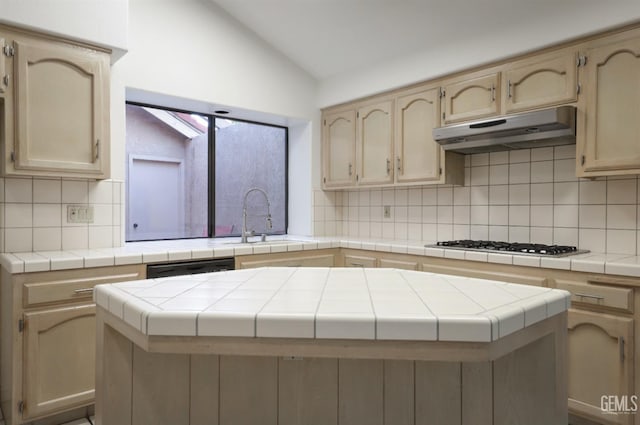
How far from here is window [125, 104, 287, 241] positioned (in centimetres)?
327

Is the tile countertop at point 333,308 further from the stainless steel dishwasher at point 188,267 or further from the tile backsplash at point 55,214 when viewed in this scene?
the tile backsplash at point 55,214

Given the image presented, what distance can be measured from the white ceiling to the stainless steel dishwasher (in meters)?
1.87

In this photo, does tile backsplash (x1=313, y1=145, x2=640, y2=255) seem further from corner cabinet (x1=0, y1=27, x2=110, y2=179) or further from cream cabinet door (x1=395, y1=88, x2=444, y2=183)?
corner cabinet (x1=0, y1=27, x2=110, y2=179)

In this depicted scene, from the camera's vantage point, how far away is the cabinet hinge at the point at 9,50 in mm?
2143

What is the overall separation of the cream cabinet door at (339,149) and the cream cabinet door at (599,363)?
6.87 feet

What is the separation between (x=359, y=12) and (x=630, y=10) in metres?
1.59

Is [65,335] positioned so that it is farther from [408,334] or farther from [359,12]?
[359,12]

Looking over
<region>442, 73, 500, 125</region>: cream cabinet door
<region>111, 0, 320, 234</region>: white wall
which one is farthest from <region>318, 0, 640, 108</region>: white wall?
<region>111, 0, 320, 234</region>: white wall

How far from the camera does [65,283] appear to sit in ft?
6.98

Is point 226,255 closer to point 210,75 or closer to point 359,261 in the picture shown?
point 359,261

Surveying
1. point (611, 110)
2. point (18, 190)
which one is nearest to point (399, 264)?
point (611, 110)

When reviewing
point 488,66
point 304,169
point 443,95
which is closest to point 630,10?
point 488,66

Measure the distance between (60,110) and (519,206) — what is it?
293 centimetres

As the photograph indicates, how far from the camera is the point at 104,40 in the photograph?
2.42 metres
